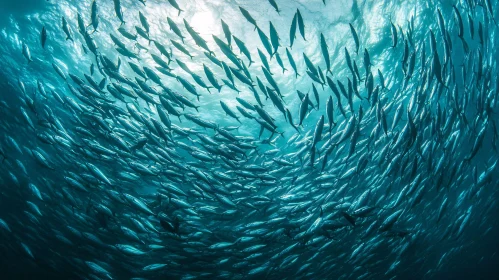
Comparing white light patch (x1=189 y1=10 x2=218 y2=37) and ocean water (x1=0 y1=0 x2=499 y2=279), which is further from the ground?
white light patch (x1=189 y1=10 x2=218 y2=37)

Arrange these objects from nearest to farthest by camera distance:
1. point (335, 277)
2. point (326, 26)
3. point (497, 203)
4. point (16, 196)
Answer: point (326, 26), point (16, 196), point (335, 277), point (497, 203)

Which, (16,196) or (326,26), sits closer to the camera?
(326,26)

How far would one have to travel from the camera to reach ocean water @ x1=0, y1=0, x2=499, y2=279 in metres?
6.13

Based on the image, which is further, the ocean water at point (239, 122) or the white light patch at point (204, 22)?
the white light patch at point (204, 22)

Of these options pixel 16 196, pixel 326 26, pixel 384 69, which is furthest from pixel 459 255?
pixel 16 196

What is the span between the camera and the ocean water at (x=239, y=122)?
6.13 metres

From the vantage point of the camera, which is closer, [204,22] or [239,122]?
[239,122]

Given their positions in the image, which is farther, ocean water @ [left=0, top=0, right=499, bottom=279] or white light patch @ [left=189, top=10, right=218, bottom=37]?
white light patch @ [left=189, top=10, right=218, bottom=37]

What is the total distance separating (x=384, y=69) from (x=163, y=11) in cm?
1025

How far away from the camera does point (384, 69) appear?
12695 millimetres

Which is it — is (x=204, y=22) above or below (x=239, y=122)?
above

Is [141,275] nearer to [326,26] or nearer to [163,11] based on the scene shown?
[163,11]

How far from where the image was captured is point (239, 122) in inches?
398

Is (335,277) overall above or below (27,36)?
below
